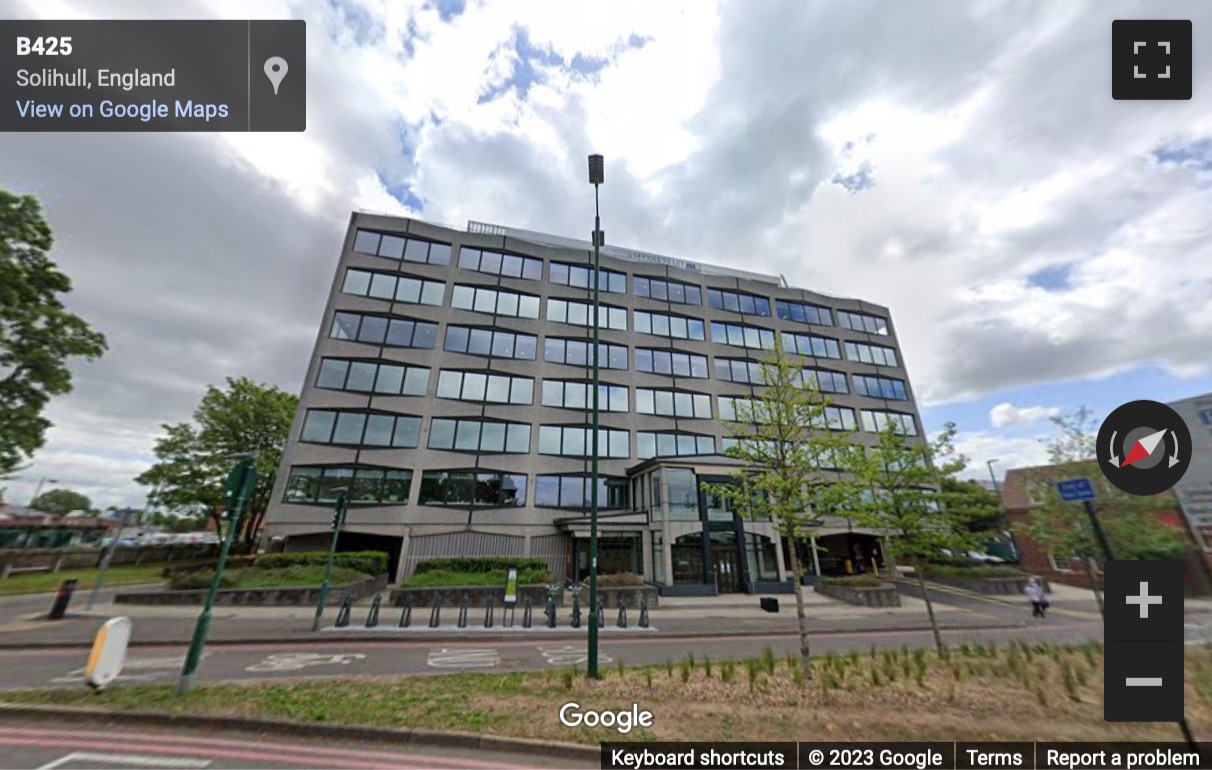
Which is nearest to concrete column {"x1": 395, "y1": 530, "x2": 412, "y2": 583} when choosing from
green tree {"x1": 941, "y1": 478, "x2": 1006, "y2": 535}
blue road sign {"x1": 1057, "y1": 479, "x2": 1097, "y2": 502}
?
green tree {"x1": 941, "y1": 478, "x2": 1006, "y2": 535}

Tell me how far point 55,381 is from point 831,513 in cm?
3003

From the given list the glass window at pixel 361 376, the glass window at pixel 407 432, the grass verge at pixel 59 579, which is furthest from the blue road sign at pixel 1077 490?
the grass verge at pixel 59 579

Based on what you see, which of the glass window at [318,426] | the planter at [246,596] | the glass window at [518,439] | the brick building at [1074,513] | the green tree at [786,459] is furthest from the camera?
the glass window at [518,439]

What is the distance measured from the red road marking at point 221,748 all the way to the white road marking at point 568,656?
219 inches

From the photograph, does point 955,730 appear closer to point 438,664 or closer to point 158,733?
point 438,664

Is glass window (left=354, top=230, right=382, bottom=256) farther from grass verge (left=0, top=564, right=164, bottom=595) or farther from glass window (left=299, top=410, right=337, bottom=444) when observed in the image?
grass verge (left=0, top=564, right=164, bottom=595)

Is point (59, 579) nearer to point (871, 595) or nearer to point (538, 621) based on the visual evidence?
point (538, 621)

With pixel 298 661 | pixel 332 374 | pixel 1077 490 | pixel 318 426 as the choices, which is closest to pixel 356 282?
pixel 332 374

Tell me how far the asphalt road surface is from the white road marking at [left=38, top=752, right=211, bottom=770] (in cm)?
378

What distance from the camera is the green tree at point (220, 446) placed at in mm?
31547

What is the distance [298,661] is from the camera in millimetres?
10336

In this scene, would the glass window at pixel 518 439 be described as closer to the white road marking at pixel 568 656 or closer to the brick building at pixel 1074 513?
the white road marking at pixel 568 656

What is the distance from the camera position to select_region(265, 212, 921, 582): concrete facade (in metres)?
26.2

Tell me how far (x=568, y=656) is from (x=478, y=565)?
13.7 meters
